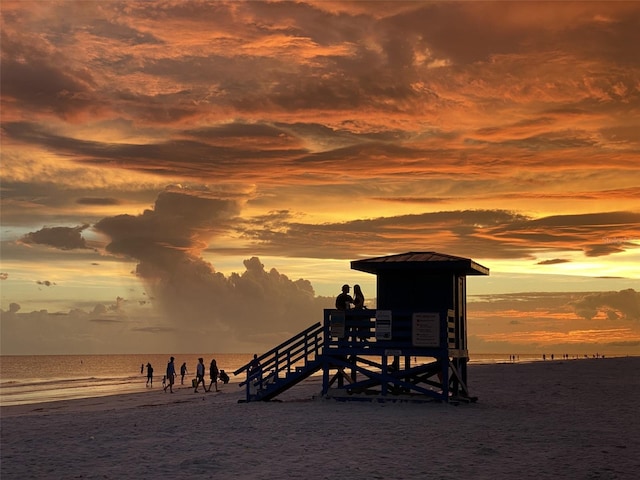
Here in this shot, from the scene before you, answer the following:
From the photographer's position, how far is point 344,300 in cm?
2738

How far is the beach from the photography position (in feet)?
46.6

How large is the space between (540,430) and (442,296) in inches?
325

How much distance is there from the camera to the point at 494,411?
956 inches

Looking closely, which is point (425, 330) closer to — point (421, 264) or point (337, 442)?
point (421, 264)

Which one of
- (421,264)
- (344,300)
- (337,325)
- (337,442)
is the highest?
(421,264)

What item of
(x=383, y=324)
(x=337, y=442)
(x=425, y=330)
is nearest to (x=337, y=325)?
(x=383, y=324)

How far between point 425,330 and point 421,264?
2327 millimetres

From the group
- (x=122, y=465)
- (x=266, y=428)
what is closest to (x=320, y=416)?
(x=266, y=428)

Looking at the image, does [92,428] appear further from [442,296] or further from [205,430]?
[442,296]

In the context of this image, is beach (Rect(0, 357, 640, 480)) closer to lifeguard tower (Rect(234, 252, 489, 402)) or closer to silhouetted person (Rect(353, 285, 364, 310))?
lifeguard tower (Rect(234, 252, 489, 402))

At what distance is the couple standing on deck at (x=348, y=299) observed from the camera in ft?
89.8

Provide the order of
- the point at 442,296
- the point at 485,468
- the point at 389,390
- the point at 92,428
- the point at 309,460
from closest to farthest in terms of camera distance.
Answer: the point at 485,468 → the point at 309,460 → the point at 92,428 → the point at 442,296 → the point at 389,390

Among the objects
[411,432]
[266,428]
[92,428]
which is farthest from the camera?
[92,428]

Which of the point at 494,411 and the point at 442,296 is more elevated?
the point at 442,296
